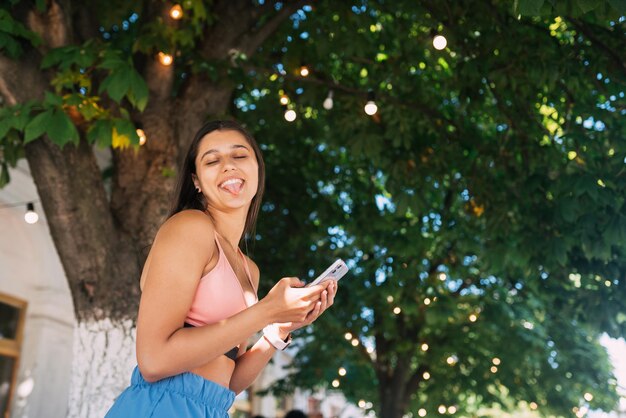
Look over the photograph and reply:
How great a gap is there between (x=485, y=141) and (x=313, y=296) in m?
5.66

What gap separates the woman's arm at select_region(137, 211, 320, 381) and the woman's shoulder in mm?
48

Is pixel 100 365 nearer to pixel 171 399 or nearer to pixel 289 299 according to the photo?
pixel 171 399

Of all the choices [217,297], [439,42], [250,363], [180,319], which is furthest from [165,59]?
[180,319]

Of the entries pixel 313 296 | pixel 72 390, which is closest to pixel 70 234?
pixel 72 390

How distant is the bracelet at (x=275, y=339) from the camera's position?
2.16m

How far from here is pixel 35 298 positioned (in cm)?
918

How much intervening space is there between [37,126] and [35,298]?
5.77m

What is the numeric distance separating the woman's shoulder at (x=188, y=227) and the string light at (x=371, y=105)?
168 inches

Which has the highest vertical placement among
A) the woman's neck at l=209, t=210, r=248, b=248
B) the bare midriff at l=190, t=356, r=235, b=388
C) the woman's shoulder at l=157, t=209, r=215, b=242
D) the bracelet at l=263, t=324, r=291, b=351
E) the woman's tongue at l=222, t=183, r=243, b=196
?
the woman's tongue at l=222, t=183, r=243, b=196

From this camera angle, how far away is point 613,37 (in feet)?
17.4

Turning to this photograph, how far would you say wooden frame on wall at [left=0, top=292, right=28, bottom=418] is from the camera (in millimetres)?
8656

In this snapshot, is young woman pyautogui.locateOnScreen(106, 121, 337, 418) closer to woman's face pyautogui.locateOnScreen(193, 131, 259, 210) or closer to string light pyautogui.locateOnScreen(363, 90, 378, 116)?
woman's face pyautogui.locateOnScreen(193, 131, 259, 210)

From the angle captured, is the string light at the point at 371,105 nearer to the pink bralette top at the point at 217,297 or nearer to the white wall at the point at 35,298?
the pink bralette top at the point at 217,297

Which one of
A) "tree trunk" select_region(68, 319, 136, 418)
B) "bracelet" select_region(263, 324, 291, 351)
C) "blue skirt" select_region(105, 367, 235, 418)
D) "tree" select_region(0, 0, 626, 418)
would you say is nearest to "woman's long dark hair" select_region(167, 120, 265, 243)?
"bracelet" select_region(263, 324, 291, 351)
